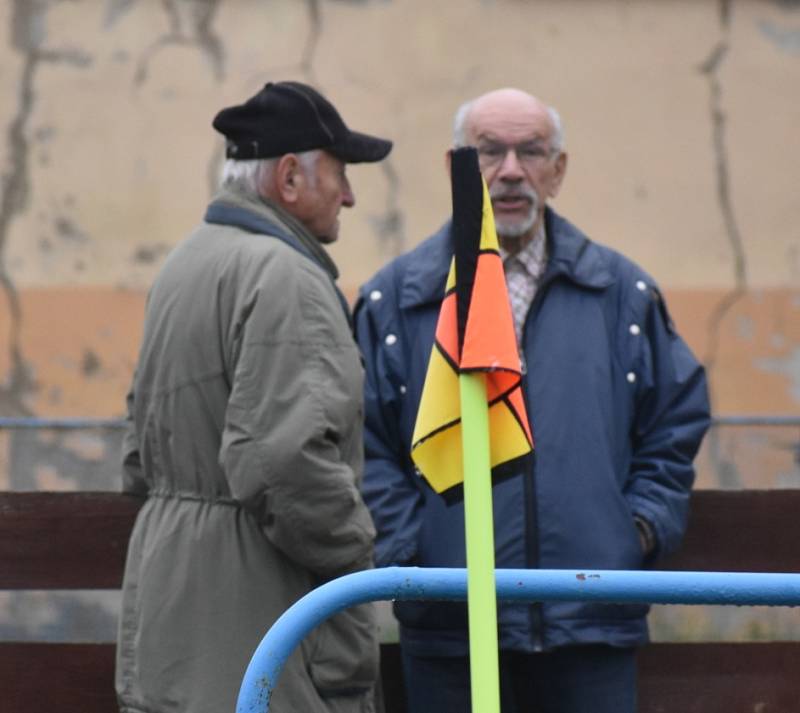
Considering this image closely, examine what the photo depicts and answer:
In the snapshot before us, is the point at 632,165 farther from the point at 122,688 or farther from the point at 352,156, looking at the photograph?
the point at 122,688

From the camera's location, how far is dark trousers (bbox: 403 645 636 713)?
3393 millimetres

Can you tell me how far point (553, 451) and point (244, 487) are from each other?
0.69 metres

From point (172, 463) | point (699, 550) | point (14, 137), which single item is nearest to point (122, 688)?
point (172, 463)

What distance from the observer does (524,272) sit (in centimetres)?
A: 364

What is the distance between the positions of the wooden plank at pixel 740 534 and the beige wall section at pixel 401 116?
244 cm

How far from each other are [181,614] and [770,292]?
3.51 meters

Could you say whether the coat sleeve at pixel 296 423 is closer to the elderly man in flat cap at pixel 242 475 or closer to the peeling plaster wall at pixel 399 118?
the elderly man in flat cap at pixel 242 475

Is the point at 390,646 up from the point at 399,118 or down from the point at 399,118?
down

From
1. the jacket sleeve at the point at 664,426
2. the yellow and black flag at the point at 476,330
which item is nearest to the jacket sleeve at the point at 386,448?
the jacket sleeve at the point at 664,426

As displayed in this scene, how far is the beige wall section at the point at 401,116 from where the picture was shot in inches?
243

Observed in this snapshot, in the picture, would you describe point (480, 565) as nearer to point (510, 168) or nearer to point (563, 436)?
point (563, 436)

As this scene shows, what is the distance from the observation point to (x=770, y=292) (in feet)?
20.1

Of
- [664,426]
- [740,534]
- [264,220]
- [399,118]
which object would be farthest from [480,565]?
[399,118]

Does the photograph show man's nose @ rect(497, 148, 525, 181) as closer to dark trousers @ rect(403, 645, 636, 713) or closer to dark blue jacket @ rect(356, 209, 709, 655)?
dark blue jacket @ rect(356, 209, 709, 655)
